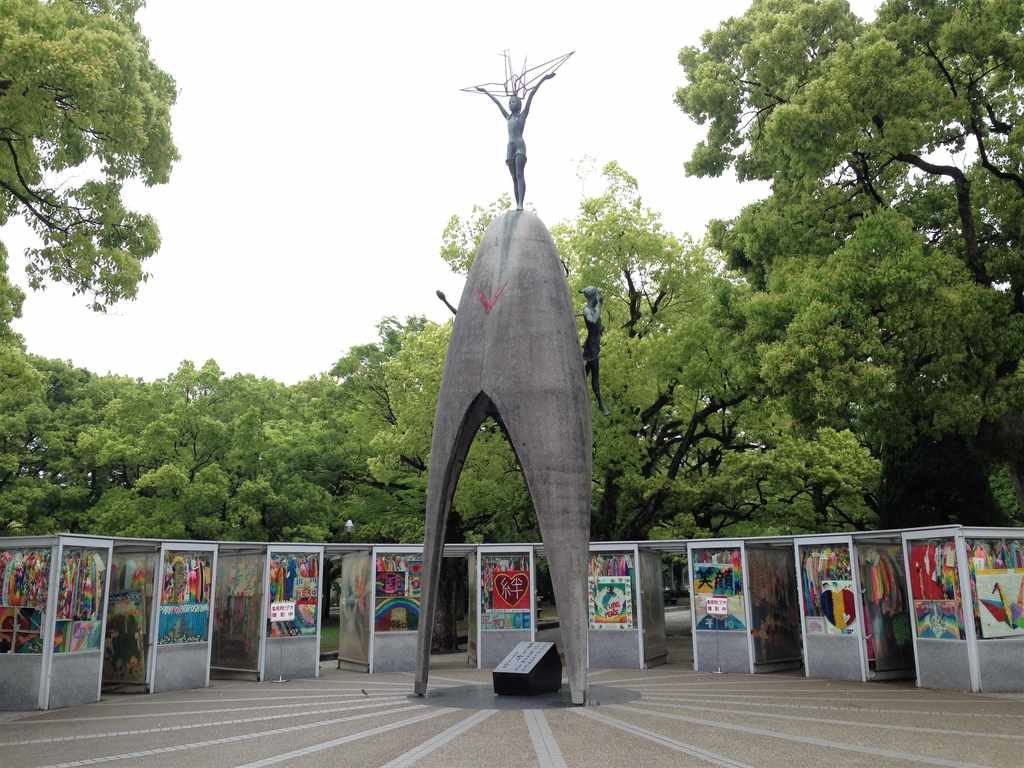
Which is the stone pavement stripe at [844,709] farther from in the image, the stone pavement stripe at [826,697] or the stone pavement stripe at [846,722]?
the stone pavement stripe at [826,697]

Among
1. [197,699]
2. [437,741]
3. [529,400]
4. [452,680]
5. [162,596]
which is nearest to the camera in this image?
[437,741]

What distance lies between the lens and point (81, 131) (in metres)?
11.5

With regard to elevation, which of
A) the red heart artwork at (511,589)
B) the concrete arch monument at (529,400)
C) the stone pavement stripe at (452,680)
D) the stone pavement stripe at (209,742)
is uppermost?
the concrete arch monument at (529,400)

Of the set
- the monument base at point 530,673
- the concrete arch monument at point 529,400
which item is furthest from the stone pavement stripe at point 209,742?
the concrete arch monument at point 529,400

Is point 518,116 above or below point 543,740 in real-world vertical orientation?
above

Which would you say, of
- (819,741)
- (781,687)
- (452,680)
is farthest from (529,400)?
(781,687)

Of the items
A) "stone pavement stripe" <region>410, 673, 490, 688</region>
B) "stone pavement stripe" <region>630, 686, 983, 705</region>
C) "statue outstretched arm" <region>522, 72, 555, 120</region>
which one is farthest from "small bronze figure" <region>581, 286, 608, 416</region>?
"stone pavement stripe" <region>410, 673, 490, 688</region>

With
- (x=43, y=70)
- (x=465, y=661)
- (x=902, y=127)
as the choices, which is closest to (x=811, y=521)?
(x=465, y=661)

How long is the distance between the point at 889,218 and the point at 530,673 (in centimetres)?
986

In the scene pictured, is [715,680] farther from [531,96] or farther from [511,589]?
[531,96]

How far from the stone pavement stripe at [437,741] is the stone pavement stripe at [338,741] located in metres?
0.55

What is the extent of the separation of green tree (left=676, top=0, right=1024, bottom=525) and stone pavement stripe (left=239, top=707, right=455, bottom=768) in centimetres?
791

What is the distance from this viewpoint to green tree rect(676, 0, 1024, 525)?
1295cm

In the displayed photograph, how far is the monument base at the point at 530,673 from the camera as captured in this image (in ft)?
37.0
